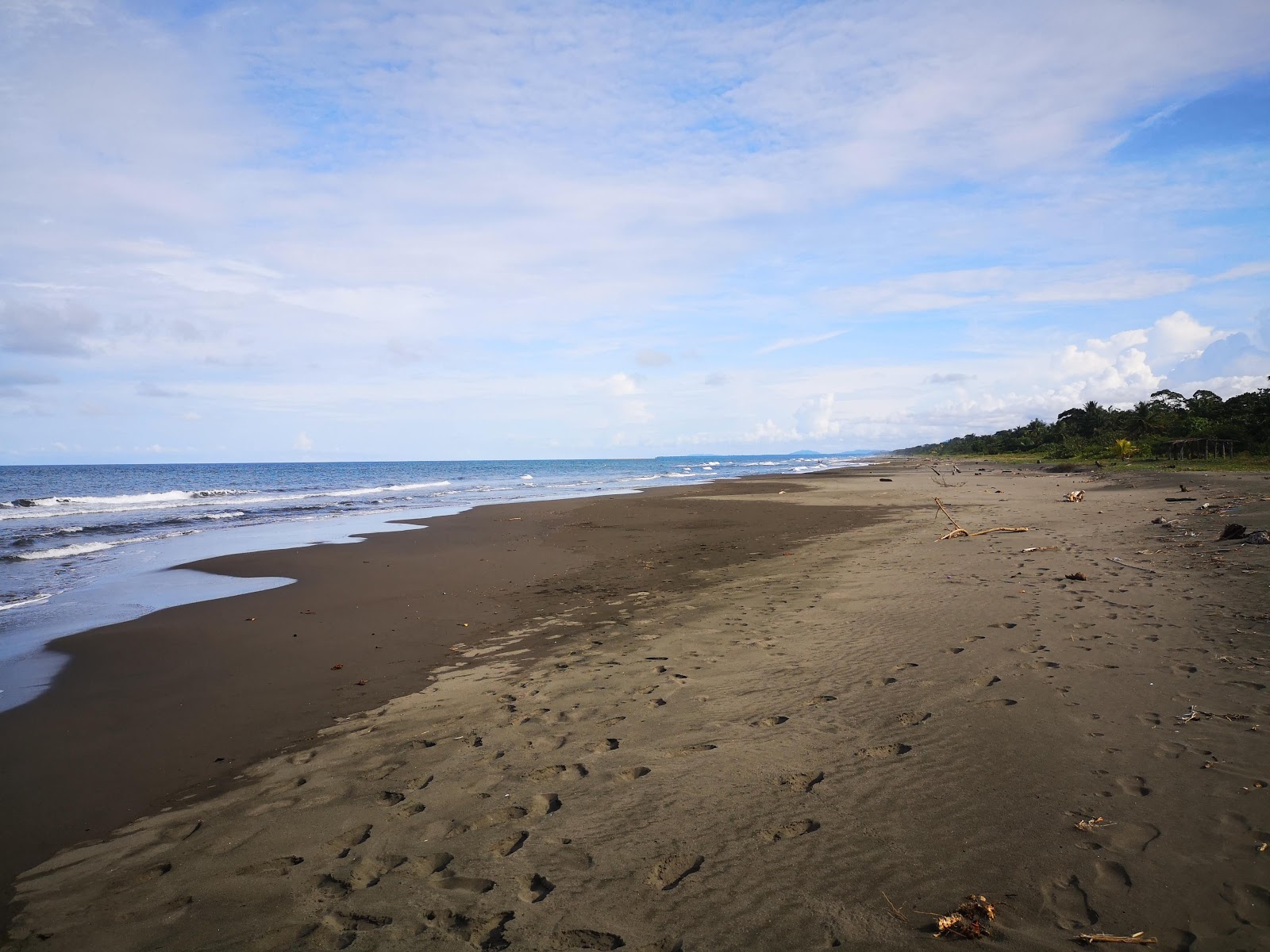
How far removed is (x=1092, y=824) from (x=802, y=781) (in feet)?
5.41

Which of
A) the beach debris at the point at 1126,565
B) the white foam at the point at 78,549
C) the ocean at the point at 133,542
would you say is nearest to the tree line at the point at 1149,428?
the beach debris at the point at 1126,565

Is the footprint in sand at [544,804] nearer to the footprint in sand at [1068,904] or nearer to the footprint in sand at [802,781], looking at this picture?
the footprint in sand at [802,781]

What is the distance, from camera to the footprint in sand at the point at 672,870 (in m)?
3.42

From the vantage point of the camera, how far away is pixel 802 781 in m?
4.34

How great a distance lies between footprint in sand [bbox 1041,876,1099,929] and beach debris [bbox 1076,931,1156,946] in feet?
0.21

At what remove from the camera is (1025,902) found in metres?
3.08

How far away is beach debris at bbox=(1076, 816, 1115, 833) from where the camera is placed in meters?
3.59

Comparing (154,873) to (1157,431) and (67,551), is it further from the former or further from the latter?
(1157,431)

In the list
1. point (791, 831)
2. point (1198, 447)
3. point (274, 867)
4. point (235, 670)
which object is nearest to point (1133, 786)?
point (791, 831)

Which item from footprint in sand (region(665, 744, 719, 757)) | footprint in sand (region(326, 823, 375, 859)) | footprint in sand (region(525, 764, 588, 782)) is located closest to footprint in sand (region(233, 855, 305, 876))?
footprint in sand (region(326, 823, 375, 859))

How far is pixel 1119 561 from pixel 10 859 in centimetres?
1407

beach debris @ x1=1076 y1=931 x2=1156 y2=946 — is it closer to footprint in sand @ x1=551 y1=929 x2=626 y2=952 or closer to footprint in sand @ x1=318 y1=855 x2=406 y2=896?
footprint in sand @ x1=551 y1=929 x2=626 y2=952

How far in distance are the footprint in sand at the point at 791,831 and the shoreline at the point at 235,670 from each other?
4.18m

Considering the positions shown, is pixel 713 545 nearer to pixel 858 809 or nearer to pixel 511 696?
pixel 511 696
